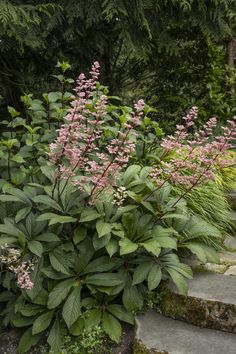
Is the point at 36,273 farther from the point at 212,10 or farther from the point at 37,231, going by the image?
the point at 212,10

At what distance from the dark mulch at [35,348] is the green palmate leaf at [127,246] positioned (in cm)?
59

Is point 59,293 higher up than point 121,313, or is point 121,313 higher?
point 59,293

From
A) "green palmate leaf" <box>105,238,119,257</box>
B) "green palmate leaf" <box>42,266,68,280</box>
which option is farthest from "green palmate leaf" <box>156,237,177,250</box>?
"green palmate leaf" <box>42,266,68,280</box>

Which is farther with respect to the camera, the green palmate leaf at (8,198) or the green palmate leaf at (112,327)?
the green palmate leaf at (8,198)

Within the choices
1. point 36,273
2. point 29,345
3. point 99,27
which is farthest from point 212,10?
point 29,345

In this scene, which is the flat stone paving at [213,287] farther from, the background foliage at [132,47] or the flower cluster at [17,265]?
the background foliage at [132,47]

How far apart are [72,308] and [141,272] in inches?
20.1

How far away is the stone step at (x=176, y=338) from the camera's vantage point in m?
2.83

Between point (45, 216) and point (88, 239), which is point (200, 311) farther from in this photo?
point (45, 216)

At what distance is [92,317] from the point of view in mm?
3039

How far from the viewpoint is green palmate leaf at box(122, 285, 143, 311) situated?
308cm

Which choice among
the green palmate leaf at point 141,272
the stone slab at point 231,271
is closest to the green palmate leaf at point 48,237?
the green palmate leaf at point 141,272

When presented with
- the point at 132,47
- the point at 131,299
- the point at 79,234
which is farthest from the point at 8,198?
the point at 132,47

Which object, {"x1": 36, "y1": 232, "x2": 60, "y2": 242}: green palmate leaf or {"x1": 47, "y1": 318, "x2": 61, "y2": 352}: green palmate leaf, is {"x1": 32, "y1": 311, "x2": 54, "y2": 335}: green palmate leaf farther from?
{"x1": 36, "y1": 232, "x2": 60, "y2": 242}: green palmate leaf
